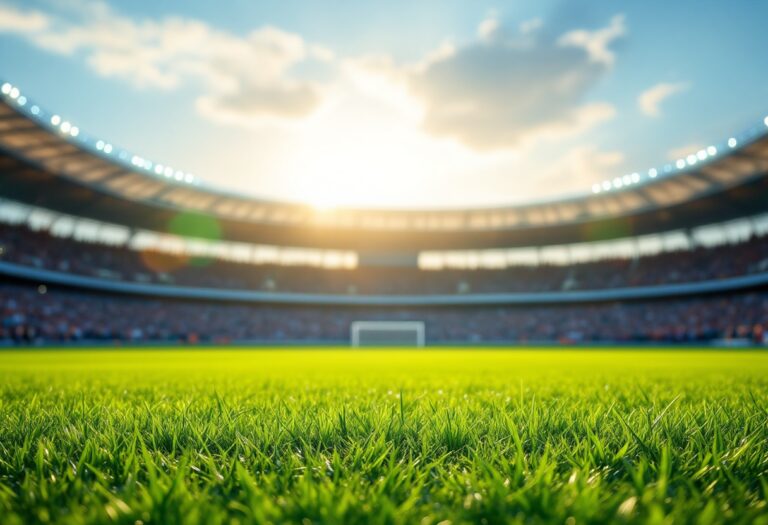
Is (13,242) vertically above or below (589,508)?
above

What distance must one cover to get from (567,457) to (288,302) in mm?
48714

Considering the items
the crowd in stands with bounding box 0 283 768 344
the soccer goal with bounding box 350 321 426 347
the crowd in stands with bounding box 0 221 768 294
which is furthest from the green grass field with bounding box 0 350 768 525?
the soccer goal with bounding box 350 321 426 347

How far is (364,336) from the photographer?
43969 mm

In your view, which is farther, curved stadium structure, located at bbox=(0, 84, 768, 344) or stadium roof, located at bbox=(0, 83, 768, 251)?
curved stadium structure, located at bbox=(0, 84, 768, 344)

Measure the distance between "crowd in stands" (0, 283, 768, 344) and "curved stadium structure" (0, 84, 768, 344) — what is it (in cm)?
16

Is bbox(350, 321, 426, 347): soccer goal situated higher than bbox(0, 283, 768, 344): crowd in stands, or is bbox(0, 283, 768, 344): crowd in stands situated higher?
bbox(0, 283, 768, 344): crowd in stands

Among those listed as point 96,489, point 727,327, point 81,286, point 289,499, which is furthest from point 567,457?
point 81,286

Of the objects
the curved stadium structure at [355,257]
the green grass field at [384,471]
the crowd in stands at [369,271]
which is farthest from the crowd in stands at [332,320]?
the green grass field at [384,471]

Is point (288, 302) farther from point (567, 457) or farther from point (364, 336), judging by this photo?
point (567, 457)

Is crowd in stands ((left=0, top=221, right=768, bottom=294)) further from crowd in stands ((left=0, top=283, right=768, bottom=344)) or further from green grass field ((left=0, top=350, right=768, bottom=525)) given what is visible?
green grass field ((left=0, top=350, right=768, bottom=525))

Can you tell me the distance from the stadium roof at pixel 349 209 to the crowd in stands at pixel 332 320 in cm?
701

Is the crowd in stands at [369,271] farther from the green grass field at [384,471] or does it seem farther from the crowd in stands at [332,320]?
the green grass field at [384,471]

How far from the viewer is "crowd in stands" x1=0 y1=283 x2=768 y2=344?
32.6m

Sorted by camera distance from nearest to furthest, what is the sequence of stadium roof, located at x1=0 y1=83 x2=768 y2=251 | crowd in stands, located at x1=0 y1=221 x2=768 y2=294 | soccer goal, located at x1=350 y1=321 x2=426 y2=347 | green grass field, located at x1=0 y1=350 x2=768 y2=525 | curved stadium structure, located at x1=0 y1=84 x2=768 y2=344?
green grass field, located at x1=0 y1=350 x2=768 y2=525, stadium roof, located at x1=0 y1=83 x2=768 y2=251, curved stadium structure, located at x1=0 y1=84 x2=768 y2=344, crowd in stands, located at x1=0 y1=221 x2=768 y2=294, soccer goal, located at x1=350 y1=321 x2=426 y2=347
